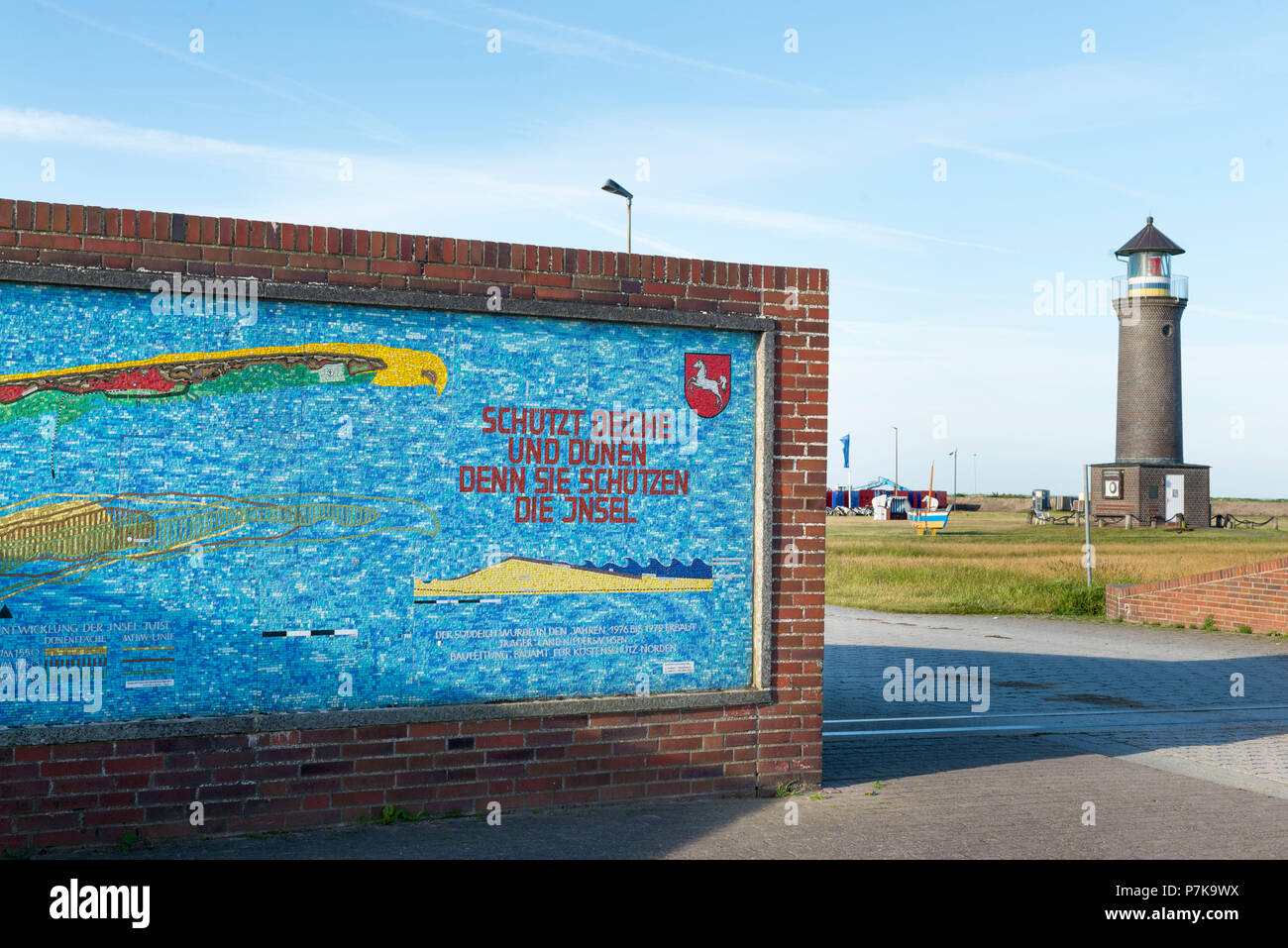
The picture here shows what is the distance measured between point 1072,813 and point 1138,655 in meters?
9.95

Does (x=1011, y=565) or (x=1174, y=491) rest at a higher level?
(x=1174, y=491)

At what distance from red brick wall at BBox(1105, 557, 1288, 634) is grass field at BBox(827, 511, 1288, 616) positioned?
158 cm

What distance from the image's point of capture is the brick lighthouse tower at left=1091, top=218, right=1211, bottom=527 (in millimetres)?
59281

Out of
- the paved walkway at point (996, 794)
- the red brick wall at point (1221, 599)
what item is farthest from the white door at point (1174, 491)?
the paved walkway at point (996, 794)

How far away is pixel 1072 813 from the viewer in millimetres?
7664

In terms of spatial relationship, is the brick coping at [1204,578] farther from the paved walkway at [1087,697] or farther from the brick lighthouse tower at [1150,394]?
the brick lighthouse tower at [1150,394]

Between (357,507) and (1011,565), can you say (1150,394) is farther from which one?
(357,507)

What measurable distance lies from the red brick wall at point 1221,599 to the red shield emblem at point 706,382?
14627 mm

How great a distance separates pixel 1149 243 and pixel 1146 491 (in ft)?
40.3

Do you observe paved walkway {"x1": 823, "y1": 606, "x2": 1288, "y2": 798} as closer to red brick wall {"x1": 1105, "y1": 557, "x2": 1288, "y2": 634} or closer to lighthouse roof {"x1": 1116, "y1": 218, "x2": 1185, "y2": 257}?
red brick wall {"x1": 1105, "y1": 557, "x2": 1288, "y2": 634}

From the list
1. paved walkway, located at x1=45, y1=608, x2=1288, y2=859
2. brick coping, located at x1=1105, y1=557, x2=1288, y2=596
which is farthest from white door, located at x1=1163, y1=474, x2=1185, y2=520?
paved walkway, located at x1=45, y1=608, x2=1288, y2=859

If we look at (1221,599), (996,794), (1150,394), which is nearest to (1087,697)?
(996,794)

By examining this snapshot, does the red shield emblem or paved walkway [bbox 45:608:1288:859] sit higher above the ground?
the red shield emblem

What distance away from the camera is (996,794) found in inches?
322
